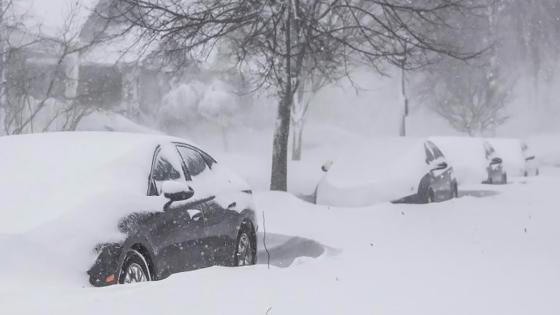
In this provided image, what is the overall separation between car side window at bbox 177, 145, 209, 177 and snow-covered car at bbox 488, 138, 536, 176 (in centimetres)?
1900

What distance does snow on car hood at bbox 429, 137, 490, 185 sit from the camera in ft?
66.3

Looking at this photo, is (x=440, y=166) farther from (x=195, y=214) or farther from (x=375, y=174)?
(x=195, y=214)

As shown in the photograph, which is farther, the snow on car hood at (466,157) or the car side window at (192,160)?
the snow on car hood at (466,157)

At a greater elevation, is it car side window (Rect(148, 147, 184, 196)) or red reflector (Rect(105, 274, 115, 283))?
car side window (Rect(148, 147, 184, 196))

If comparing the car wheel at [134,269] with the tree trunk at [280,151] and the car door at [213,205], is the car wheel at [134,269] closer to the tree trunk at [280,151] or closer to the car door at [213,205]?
the car door at [213,205]

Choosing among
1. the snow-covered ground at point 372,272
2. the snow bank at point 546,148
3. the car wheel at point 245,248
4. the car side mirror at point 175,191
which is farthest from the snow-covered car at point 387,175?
the snow bank at point 546,148

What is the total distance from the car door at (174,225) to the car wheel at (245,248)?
92cm

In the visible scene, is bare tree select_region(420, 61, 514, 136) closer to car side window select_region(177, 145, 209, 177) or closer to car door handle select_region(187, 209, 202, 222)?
car side window select_region(177, 145, 209, 177)

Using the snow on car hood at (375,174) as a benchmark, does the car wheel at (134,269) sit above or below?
below

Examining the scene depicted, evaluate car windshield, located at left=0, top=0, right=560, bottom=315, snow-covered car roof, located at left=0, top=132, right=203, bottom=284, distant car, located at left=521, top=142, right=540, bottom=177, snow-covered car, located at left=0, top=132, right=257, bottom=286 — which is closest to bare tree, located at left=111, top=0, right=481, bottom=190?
car windshield, located at left=0, top=0, right=560, bottom=315

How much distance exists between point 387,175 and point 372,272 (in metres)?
6.45

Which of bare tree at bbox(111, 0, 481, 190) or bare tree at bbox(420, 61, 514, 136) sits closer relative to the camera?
bare tree at bbox(111, 0, 481, 190)

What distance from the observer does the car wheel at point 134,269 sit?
4.94m

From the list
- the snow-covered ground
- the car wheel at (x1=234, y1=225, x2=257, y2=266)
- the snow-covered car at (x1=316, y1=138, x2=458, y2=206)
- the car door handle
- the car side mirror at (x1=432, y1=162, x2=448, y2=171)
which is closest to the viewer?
the snow-covered ground
